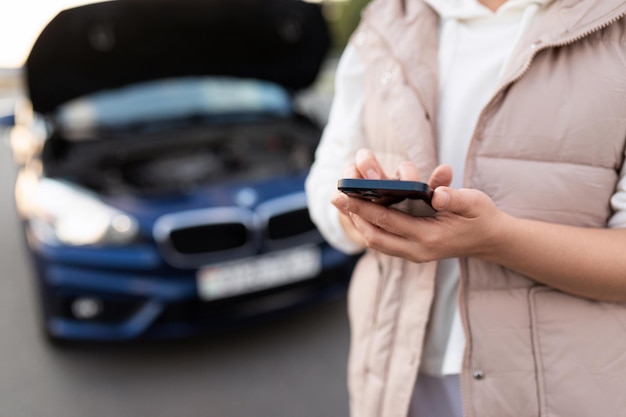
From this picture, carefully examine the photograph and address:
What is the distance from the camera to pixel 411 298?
1078 mm

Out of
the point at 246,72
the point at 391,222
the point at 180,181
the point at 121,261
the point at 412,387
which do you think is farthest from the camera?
the point at 246,72

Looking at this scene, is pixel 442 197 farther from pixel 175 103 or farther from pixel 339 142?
pixel 175 103

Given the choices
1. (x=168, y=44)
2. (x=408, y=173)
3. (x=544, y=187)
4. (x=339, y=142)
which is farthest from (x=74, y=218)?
(x=544, y=187)

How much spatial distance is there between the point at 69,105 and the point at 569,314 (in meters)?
3.13

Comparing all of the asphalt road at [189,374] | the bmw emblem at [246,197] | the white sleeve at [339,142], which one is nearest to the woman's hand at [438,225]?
the white sleeve at [339,142]

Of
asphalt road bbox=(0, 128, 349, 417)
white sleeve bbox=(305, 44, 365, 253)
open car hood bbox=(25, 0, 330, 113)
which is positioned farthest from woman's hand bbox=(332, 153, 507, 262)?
open car hood bbox=(25, 0, 330, 113)

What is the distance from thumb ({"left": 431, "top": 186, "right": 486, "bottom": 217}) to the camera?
31.7 inches

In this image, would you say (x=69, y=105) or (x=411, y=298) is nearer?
(x=411, y=298)

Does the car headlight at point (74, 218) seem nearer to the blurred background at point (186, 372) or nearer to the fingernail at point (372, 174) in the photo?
the blurred background at point (186, 372)

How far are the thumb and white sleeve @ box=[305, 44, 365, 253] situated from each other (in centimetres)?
37

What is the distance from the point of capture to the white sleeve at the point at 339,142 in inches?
46.9

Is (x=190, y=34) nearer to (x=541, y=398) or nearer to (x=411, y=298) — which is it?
(x=411, y=298)

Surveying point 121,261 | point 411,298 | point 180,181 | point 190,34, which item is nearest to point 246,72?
point 190,34

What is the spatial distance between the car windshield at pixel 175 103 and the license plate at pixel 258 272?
1238mm
